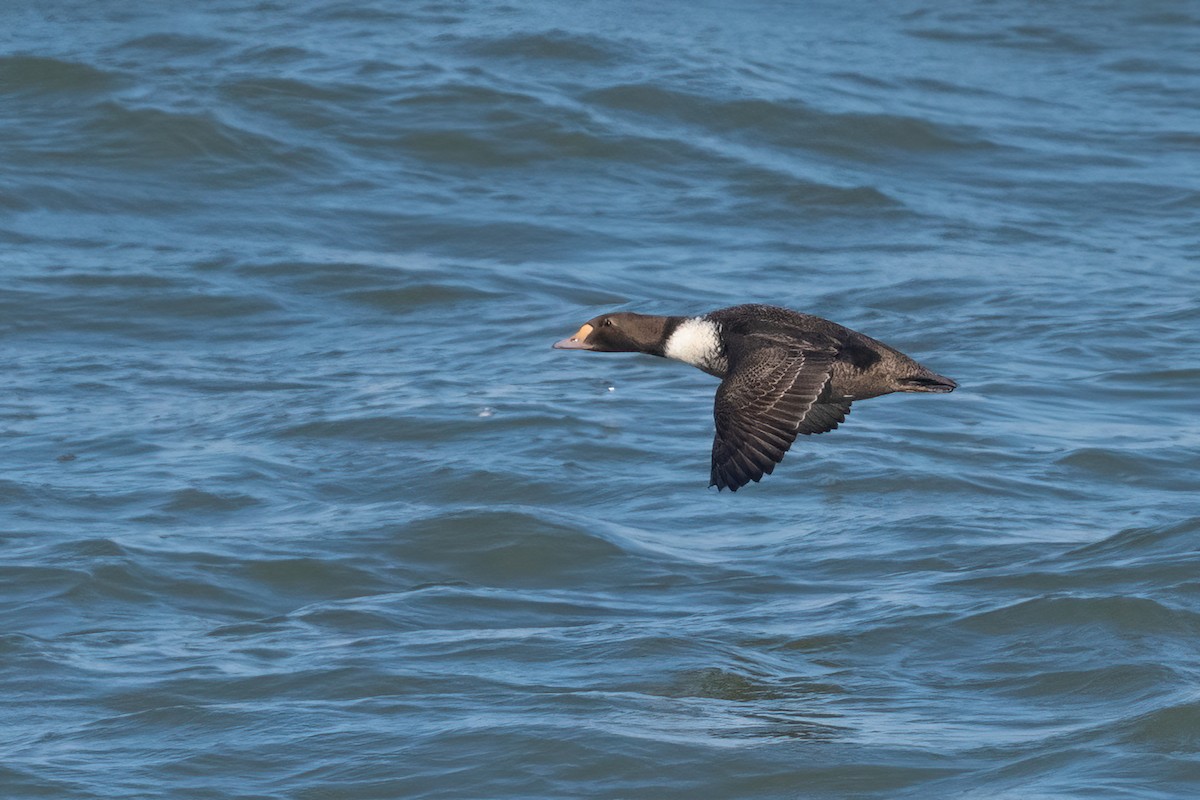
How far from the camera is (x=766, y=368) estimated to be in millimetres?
8398

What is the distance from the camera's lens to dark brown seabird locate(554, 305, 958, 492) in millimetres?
8109

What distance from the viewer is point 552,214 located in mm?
16438

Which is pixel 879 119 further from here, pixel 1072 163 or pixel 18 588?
pixel 18 588

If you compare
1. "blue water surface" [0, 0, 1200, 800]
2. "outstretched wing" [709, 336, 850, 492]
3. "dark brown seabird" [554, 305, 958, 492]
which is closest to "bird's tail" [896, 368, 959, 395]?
"dark brown seabird" [554, 305, 958, 492]

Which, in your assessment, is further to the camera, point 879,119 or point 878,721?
point 879,119

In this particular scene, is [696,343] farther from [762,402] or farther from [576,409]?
[576,409]

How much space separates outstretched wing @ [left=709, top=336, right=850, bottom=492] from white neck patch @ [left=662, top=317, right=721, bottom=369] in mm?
325

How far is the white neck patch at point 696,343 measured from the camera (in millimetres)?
9065

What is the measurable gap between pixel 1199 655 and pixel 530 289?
6.38 m

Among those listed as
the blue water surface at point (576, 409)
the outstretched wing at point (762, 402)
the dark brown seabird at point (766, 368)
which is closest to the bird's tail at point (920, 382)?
the dark brown seabird at point (766, 368)

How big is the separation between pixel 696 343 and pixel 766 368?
0.78m

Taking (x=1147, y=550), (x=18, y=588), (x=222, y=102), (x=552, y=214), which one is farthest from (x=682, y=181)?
→ (x=18, y=588)

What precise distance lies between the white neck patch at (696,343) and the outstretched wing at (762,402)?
33cm

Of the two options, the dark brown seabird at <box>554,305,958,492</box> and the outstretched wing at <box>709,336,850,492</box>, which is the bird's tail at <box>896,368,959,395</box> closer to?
the dark brown seabird at <box>554,305,958,492</box>
